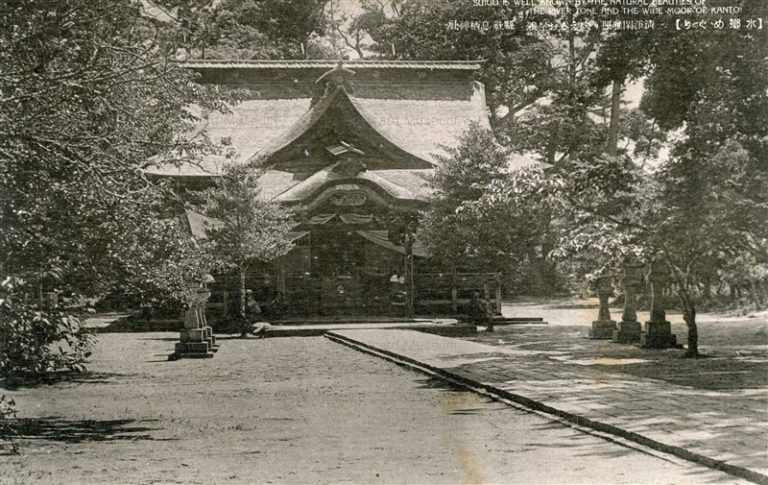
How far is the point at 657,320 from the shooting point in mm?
16141

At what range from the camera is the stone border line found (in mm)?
5902

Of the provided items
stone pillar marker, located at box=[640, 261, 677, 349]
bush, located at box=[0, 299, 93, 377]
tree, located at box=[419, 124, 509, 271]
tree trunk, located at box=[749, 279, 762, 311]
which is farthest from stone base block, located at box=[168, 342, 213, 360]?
tree trunk, located at box=[749, 279, 762, 311]

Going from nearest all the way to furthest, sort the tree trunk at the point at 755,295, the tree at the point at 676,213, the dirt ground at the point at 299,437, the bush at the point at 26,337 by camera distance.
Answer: the dirt ground at the point at 299,437
the bush at the point at 26,337
the tree at the point at 676,213
the tree trunk at the point at 755,295

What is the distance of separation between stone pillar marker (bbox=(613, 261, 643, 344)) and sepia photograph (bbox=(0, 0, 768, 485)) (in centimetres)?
4

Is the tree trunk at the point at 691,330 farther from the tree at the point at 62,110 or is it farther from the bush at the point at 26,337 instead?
the bush at the point at 26,337

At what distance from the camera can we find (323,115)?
2847 cm

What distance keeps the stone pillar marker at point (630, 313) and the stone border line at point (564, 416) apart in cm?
475

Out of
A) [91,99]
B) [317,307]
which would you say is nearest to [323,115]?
[317,307]

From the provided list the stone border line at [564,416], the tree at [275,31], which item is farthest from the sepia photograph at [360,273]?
the tree at [275,31]

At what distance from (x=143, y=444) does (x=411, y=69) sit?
96.4ft

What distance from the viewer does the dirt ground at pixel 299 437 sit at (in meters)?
6.39

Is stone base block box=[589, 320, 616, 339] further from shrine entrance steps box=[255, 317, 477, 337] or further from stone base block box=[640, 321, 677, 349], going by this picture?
shrine entrance steps box=[255, 317, 477, 337]

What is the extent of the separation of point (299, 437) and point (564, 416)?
2483 millimetres

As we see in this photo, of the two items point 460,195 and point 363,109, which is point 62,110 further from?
point 363,109
